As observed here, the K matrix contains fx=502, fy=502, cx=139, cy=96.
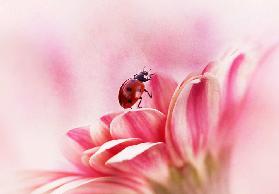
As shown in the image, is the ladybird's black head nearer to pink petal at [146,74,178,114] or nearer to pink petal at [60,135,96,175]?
pink petal at [146,74,178,114]

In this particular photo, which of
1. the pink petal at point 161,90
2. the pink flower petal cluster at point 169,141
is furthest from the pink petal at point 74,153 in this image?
the pink petal at point 161,90

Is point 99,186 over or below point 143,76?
below

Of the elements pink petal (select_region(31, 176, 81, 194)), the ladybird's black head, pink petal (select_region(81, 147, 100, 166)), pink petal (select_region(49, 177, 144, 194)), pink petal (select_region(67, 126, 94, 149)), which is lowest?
pink petal (select_region(49, 177, 144, 194))

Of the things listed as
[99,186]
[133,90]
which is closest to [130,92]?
[133,90]

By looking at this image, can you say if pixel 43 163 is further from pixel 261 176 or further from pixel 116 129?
pixel 261 176

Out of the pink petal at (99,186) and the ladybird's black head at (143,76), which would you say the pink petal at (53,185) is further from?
the ladybird's black head at (143,76)

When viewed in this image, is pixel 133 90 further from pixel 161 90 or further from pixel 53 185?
pixel 53 185

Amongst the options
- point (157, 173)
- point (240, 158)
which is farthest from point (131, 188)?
point (240, 158)

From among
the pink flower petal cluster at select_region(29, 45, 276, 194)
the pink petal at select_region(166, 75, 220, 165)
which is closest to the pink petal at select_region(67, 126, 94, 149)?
the pink flower petal cluster at select_region(29, 45, 276, 194)
